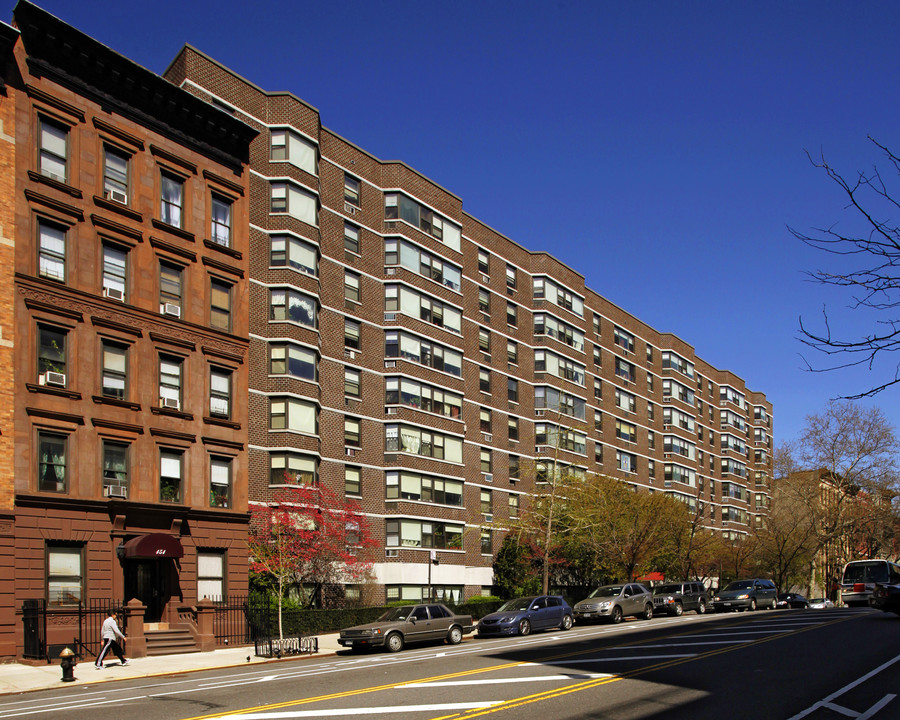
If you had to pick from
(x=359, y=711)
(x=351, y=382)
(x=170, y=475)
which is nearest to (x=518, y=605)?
(x=170, y=475)

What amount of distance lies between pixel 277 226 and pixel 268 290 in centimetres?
335

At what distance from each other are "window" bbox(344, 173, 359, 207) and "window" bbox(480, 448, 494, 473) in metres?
18.4

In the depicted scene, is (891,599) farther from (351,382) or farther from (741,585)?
(351,382)

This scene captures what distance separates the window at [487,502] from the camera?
2243 inches

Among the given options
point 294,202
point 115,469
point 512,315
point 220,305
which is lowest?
point 115,469

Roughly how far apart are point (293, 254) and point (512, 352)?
23501mm

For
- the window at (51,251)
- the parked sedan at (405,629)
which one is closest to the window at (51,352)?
the window at (51,251)

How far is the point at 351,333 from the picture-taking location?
4788 cm

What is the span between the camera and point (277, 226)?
143ft

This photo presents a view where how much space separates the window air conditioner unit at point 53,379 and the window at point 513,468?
36359 millimetres

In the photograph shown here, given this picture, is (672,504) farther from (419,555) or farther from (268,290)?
(268,290)

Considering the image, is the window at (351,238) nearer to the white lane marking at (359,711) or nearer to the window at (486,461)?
the window at (486,461)

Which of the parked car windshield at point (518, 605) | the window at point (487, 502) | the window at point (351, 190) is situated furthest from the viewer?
the window at point (487, 502)

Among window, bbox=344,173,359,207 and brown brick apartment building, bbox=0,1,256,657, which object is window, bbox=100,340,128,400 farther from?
window, bbox=344,173,359,207
